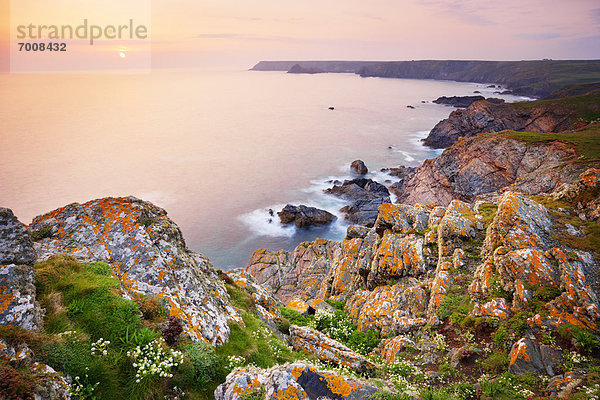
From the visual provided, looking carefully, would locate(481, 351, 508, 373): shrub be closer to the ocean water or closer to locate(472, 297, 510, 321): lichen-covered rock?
locate(472, 297, 510, 321): lichen-covered rock

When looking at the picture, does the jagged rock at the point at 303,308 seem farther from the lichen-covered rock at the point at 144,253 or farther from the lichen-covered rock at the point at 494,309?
the lichen-covered rock at the point at 494,309

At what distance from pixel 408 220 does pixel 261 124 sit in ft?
416

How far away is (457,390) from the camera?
9.30 metres

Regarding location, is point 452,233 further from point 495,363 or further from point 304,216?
point 304,216

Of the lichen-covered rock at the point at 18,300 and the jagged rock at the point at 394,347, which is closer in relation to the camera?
the lichen-covered rock at the point at 18,300

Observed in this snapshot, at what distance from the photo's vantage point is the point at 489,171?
57.5m

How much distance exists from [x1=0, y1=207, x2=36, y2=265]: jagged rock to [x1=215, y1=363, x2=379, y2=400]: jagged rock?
532 cm

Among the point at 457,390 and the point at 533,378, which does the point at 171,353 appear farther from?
the point at 533,378

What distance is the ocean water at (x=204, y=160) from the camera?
2248 inches

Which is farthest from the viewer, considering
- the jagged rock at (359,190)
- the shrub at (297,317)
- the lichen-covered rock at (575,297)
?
the jagged rock at (359,190)

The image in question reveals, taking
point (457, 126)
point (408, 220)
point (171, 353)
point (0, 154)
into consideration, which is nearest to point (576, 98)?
point (457, 126)

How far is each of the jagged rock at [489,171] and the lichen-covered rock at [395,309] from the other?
36.9m

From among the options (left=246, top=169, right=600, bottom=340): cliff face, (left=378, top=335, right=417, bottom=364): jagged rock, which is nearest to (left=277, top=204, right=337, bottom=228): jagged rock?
(left=246, top=169, right=600, bottom=340): cliff face

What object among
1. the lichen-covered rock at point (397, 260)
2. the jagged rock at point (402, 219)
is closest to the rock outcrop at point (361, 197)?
the jagged rock at point (402, 219)
